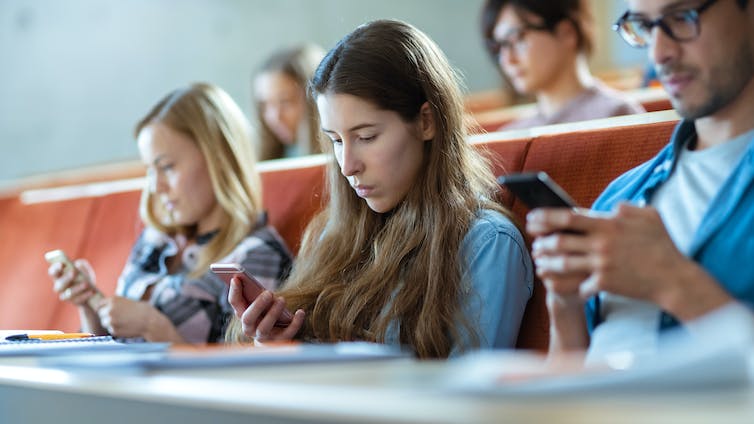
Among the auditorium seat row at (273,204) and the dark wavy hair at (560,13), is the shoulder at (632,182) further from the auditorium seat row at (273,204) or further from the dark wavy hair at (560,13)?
the dark wavy hair at (560,13)

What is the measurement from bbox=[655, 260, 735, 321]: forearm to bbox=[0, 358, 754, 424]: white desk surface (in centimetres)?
28

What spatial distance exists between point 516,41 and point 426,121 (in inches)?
54.2

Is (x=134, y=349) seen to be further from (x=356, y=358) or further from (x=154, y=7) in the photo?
(x=154, y=7)

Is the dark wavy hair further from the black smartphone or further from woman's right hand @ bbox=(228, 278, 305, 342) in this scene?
the black smartphone

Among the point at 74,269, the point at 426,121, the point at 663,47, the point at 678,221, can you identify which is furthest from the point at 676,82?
the point at 74,269

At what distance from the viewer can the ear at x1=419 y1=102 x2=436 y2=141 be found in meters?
1.67

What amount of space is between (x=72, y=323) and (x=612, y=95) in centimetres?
156

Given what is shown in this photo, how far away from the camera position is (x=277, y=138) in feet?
11.2

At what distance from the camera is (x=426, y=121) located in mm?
1673

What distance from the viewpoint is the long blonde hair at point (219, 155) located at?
7.11ft

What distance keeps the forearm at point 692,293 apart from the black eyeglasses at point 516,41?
200cm

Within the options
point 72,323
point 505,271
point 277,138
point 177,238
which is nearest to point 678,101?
point 505,271

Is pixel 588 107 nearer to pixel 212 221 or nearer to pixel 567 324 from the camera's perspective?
pixel 212 221

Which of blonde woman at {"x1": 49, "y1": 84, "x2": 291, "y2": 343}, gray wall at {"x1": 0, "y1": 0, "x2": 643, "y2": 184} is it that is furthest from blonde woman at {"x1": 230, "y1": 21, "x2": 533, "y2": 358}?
gray wall at {"x1": 0, "y1": 0, "x2": 643, "y2": 184}
